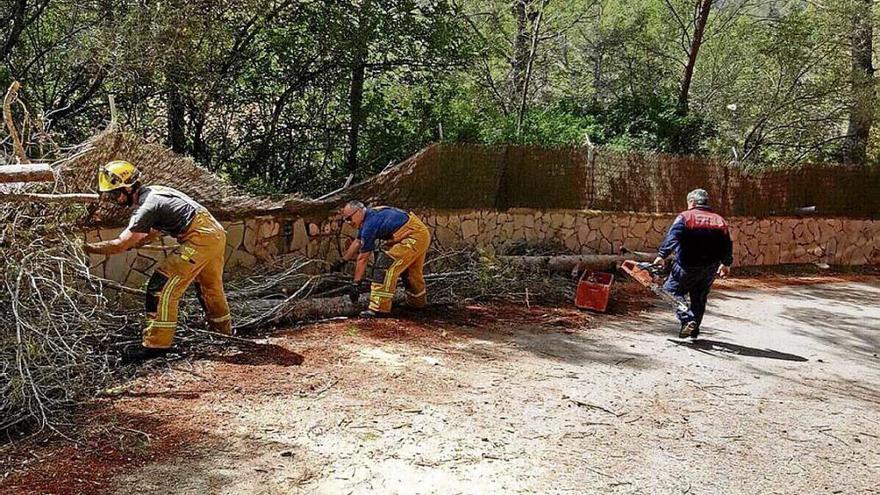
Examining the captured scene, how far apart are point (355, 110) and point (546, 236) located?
342 cm

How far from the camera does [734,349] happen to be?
23.5 ft

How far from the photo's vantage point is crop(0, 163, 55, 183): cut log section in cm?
402

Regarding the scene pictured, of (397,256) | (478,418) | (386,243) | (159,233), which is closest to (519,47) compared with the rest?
(386,243)

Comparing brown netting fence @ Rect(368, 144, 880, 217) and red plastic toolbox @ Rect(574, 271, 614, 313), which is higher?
brown netting fence @ Rect(368, 144, 880, 217)

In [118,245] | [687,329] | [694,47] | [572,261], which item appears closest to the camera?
[118,245]

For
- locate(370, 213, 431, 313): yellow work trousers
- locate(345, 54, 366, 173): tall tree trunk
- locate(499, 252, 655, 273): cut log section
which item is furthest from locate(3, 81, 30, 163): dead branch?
locate(345, 54, 366, 173): tall tree trunk

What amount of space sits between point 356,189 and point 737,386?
4.72 m

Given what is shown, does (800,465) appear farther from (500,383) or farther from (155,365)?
(155,365)

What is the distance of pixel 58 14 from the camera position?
9438 mm

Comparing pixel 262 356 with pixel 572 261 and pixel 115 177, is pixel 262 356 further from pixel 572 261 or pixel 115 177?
pixel 572 261

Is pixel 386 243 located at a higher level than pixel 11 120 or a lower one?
lower

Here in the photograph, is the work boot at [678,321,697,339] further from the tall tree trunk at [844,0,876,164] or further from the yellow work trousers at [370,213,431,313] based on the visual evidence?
the tall tree trunk at [844,0,876,164]

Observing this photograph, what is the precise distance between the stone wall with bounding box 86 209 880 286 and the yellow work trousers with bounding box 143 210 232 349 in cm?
120

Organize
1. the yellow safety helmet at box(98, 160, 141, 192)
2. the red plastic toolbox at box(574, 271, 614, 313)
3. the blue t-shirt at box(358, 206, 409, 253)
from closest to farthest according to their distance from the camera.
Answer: the yellow safety helmet at box(98, 160, 141, 192) < the blue t-shirt at box(358, 206, 409, 253) < the red plastic toolbox at box(574, 271, 614, 313)
